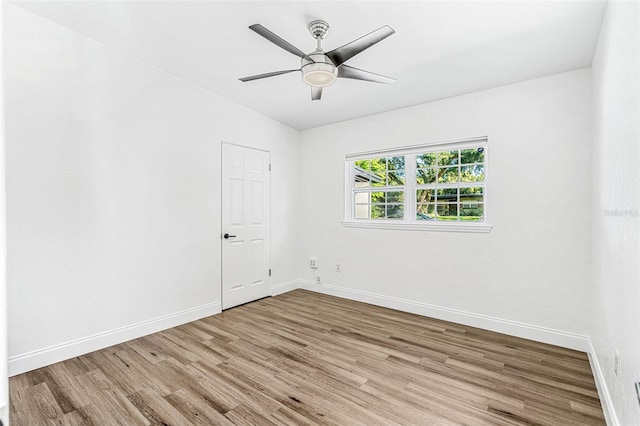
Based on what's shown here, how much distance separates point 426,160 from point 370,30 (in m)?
1.86

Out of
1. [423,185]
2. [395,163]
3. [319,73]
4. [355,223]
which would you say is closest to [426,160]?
[423,185]

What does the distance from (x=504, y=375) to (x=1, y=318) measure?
9.90ft

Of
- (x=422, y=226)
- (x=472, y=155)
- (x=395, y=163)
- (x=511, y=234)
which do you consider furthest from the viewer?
(x=395, y=163)

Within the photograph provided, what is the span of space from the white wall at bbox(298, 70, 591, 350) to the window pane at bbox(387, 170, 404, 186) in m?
0.37

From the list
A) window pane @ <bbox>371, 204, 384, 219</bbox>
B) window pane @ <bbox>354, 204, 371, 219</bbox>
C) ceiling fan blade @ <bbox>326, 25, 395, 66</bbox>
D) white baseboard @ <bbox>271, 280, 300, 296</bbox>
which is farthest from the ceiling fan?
white baseboard @ <bbox>271, 280, 300, 296</bbox>

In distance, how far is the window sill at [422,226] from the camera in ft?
11.5

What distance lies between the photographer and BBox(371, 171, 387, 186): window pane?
4387mm

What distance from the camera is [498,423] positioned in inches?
78.5

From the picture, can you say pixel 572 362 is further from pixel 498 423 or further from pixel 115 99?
pixel 115 99

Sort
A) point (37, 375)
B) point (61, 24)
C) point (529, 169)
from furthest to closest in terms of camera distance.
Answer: point (529, 169) → point (61, 24) → point (37, 375)

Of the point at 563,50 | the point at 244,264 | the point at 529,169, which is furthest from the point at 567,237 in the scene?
the point at 244,264

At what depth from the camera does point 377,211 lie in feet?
14.6

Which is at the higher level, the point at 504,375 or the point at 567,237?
the point at 567,237

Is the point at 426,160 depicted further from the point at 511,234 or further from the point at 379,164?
the point at 511,234
